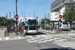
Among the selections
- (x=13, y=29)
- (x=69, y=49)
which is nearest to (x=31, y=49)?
(x=69, y=49)

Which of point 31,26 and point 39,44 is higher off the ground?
point 31,26

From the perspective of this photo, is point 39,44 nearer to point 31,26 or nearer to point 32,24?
point 31,26

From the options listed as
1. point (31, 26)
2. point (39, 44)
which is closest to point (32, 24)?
point (31, 26)

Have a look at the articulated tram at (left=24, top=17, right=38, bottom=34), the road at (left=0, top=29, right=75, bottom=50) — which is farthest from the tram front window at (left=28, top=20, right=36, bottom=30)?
the road at (left=0, top=29, right=75, bottom=50)

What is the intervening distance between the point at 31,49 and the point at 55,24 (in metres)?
27.3

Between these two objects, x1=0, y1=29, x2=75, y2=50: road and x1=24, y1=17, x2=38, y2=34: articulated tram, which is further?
x1=24, y1=17, x2=38, y2=34: articulated tram

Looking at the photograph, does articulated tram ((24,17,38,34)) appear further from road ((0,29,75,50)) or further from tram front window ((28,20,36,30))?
road ((0,29,75,50))

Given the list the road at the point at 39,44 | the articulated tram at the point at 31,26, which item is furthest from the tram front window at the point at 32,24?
the road at the point at 39,44

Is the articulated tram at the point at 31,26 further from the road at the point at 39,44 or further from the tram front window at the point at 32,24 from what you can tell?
the road at the point at 39,44

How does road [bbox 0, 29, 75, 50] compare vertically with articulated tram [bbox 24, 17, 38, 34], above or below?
below

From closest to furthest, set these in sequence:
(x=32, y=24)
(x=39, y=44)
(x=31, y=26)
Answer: (x=39, y=44)
(x=31, y=26)
(x=32, y=24)

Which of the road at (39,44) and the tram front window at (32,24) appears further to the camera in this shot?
the tram front window at (32,24)

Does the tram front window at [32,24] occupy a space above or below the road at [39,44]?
above

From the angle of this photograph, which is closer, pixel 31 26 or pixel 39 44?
pixel 39 44
